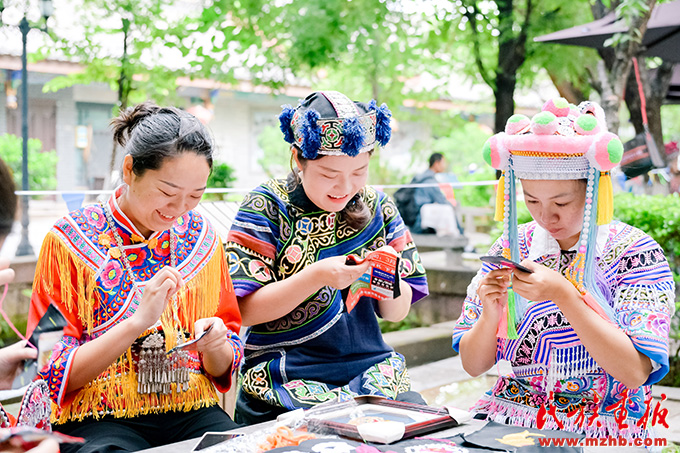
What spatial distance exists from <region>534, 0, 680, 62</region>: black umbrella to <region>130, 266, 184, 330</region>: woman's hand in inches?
208

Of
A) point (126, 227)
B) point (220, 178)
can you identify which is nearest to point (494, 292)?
point (126, 227)

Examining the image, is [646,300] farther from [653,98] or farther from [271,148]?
[271,148]

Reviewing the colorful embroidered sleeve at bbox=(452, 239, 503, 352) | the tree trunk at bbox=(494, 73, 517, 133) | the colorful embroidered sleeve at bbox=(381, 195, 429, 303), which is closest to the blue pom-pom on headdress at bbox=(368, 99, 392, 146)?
the colorful embroidered sleeve at bbox=(381, 195, 429, 303)

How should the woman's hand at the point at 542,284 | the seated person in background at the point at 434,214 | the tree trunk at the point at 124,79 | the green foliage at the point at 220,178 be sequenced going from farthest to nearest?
the seated person in background at the point at 434,214 → the green foliage at the point at 220,178 → the tree trunk at the point at 124,79 → the woman's hand at the point at 542,284

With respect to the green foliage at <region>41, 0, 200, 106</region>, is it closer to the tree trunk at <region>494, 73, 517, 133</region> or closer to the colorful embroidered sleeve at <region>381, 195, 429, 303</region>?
the tree trunk at <region>494, 73, 517, 133</region>

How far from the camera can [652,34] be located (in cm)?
643

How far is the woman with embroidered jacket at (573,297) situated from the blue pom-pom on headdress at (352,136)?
0.41 meters

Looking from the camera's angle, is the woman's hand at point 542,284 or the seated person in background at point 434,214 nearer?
the woman's hand at point 542,284

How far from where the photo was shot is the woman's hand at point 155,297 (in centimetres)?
201

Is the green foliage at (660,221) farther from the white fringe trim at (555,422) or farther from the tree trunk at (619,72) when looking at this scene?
the white fringe trim at (555,422)

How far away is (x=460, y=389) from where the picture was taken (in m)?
4.93

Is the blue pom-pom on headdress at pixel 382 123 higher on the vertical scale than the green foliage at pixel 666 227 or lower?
higher

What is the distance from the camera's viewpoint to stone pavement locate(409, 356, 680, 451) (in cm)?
441

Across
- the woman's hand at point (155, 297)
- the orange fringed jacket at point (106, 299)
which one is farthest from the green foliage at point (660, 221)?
the woman's hand at point (155, 297)
